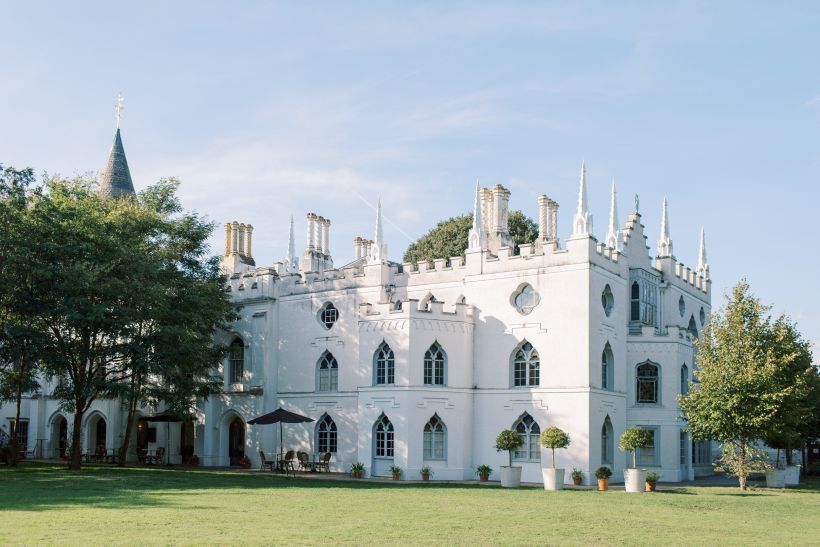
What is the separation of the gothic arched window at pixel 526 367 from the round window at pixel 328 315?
29.5 feet

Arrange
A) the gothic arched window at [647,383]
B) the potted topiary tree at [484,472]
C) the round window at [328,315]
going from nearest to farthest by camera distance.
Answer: the potted topiary tree at [484,472]
the gothic arched window at [647,383]
the round window at [328,315]

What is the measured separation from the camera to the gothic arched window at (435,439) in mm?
33344

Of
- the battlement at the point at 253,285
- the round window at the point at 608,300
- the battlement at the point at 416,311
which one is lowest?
the battlement at the point at 416,311

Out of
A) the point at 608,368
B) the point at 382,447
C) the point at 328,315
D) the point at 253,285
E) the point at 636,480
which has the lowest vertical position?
the point at 636,480

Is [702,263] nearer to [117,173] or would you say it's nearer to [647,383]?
[647,383]

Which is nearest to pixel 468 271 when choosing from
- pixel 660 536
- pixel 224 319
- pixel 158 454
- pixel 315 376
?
pixel 315 376

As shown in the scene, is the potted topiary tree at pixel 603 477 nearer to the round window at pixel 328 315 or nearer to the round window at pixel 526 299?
the round window at pixel 526 299

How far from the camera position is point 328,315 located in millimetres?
39375

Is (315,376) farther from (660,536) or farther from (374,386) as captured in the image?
(660,536)

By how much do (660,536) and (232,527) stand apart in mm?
7519

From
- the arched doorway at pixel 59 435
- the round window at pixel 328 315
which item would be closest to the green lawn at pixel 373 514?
the round window at pixel 328 315

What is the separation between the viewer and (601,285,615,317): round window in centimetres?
3382

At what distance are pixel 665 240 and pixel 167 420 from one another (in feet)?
77.7

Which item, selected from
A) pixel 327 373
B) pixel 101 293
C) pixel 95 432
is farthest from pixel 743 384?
pixel 95 432
